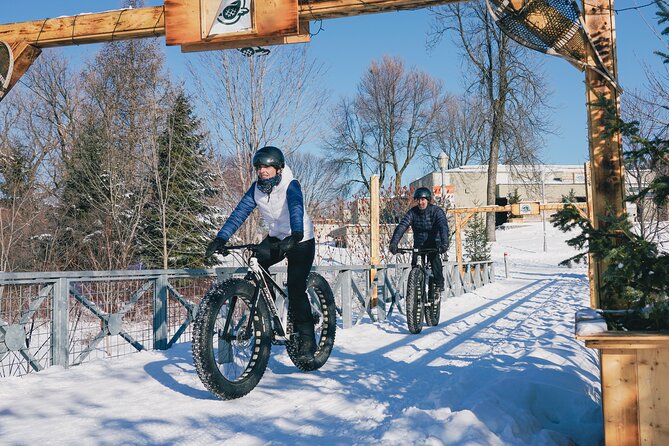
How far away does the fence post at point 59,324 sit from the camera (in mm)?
5152

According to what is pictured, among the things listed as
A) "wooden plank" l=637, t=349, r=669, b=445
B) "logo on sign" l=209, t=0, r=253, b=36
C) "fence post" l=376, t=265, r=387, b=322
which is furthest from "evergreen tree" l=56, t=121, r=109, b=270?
"wooden plank" l=637, t=349, r=669, b=445

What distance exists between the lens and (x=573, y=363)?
4.86 m

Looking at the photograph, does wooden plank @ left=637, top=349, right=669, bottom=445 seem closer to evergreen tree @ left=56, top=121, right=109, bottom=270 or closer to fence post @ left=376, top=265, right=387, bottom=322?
fence post @ left=376, top=265, right=387, bottom=322

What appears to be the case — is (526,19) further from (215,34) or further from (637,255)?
(215,34)

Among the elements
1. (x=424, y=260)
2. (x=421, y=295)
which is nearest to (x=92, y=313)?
(x=421, y=295)

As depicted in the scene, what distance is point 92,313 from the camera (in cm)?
569

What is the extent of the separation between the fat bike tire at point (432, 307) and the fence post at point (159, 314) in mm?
3674

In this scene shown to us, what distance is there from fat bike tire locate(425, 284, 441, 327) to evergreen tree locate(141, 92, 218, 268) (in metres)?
8.12

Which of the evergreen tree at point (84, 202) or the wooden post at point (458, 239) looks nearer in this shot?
the evergreen tree at point (84, 202)

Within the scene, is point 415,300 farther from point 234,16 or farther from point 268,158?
point 234,16

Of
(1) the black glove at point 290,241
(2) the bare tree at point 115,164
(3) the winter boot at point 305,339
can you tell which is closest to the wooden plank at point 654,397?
(1) the black glove at point 290,241

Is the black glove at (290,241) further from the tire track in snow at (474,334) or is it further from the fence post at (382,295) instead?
the fence post at (382,295)

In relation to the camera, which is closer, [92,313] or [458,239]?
[92,313]

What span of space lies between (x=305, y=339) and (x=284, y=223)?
95 cm
